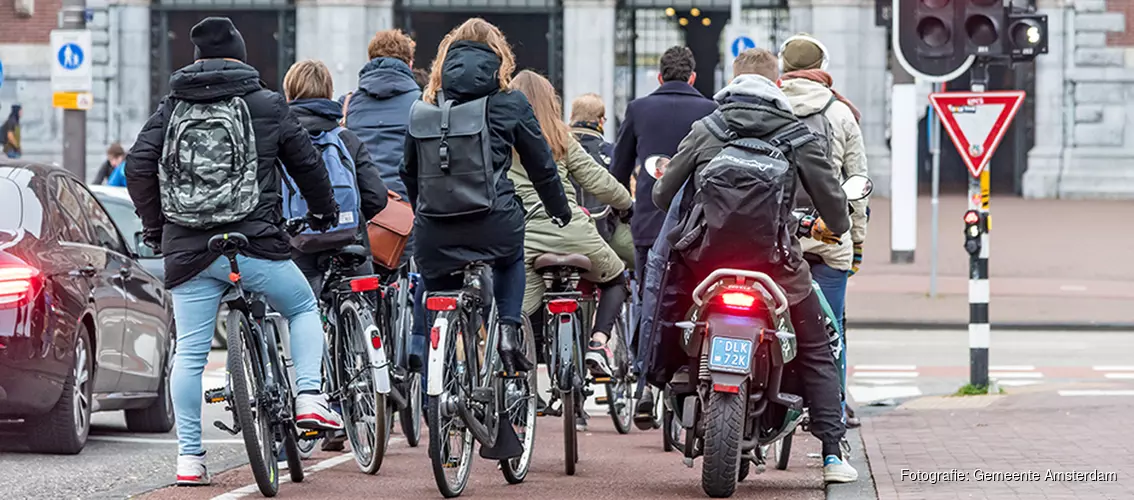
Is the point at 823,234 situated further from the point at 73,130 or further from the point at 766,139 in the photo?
the point at 73,130

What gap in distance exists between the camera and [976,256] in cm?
1265

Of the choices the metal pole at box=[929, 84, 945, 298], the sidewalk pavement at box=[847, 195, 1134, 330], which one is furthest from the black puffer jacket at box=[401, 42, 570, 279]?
the metal pole at box=[929, 84, 945, 298]

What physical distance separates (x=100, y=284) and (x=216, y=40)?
2532mm

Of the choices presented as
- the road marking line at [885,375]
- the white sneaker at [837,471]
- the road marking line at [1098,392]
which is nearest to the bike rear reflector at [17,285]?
the white sneaker at [837,471]

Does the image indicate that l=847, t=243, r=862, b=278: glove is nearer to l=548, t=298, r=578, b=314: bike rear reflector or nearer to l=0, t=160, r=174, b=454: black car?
l=548, t=298, r=578, b=314: bike rear reflector

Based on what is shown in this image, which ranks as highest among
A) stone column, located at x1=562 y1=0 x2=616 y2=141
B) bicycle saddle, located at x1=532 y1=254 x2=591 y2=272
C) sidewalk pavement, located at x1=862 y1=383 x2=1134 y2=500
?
stone column, located at x1=562 y1=0 x2=616 y2=141

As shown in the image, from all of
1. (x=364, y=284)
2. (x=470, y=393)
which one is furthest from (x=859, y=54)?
(x=470, y=393)

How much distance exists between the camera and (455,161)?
7.93m

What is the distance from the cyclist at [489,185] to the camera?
798 centimetres

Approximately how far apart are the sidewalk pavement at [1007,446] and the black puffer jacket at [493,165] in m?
1.77

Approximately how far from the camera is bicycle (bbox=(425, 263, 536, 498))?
763 cm

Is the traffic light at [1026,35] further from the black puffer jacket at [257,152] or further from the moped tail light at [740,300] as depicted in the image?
the black puffer jacket at [257,152]

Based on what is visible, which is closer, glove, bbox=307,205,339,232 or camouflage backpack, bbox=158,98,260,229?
camouflage backpack, bbox=158,98,260,229

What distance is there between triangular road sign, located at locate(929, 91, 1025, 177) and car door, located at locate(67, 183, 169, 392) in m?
5.06
